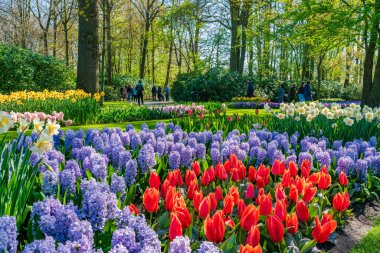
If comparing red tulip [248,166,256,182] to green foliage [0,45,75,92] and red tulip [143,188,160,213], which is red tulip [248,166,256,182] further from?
green foliage [0,45,75,92]

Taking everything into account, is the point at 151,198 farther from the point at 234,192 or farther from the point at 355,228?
the point at 355,228

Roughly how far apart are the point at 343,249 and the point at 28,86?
19.6m

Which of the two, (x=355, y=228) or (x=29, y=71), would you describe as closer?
(x=355, y=228)

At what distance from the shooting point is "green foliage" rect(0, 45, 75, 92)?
758 inches

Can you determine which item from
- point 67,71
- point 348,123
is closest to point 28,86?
point 67,71

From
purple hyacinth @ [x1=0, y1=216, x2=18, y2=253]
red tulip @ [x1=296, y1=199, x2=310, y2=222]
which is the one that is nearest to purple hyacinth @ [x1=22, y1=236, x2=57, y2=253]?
purple hyacinth @ [x1=0, y1=216, x2=18, y2=253]

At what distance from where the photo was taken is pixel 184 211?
230cm

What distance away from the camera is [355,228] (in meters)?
3.51

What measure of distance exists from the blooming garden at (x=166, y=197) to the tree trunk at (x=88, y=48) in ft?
29.3

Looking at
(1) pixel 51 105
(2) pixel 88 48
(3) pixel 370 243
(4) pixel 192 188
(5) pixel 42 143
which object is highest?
(2) pixel 88 48

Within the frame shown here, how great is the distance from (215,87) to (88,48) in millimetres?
10523

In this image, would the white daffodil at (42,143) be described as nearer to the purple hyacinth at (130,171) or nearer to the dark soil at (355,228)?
the purple hyacinth at (130,171)

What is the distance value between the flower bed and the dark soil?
113 mm

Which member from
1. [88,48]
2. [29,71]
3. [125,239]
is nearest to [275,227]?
[125,239]
